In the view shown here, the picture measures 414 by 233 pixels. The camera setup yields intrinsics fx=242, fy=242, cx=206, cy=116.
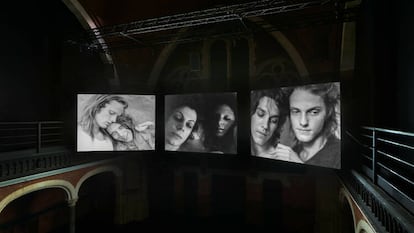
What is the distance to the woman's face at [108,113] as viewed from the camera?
234 inches

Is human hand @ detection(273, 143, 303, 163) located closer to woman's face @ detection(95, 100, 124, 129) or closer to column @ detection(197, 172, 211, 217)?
column @ detection(197, 172, 211, 217)

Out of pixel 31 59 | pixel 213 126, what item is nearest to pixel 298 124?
pixel 213 126

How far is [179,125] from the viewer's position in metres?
6.39

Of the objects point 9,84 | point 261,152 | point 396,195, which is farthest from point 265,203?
point 9,84

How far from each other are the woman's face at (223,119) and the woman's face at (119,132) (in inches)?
88.2

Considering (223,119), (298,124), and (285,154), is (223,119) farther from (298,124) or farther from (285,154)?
(298,124)

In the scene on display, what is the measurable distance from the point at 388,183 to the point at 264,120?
8.73ft

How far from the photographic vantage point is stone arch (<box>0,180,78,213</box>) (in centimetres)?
417

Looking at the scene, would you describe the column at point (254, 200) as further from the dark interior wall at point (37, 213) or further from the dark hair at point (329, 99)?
the dark interior wall at point (37, 213)

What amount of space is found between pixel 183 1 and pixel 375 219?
6.34m

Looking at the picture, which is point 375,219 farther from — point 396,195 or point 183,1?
point 183,1

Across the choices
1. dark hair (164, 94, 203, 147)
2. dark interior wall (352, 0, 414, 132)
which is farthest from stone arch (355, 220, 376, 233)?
dark hair (164, 94, 203, 147)

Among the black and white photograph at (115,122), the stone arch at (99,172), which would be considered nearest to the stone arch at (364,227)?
the black and white photograph at (115,122)

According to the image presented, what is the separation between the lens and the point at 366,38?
371 centimetres
